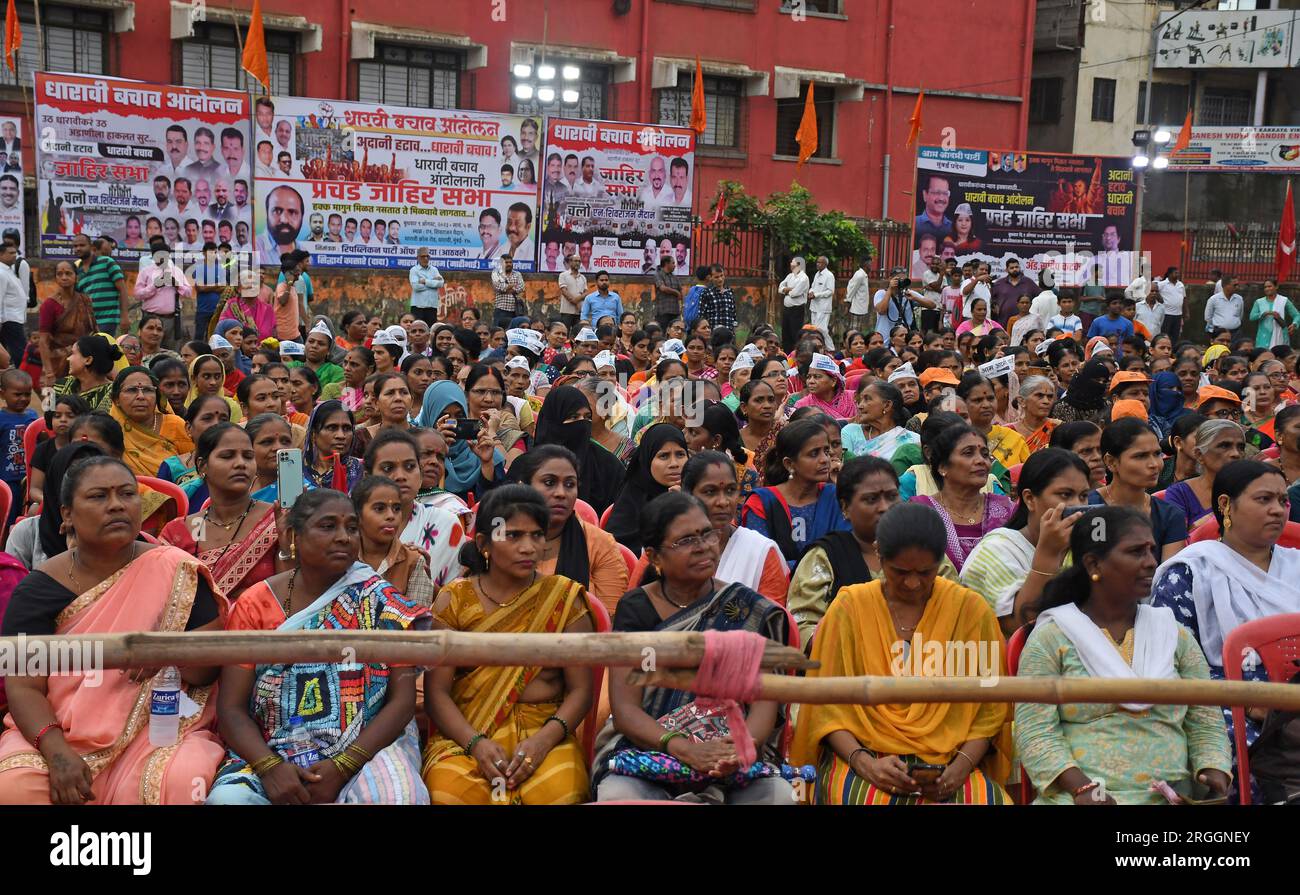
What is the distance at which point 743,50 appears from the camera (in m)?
24.1

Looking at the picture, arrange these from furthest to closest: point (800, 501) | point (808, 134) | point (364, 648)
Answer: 1. point (808, 134)
2. point (800, 501)
3. point (364, 648)

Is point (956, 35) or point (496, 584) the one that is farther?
point (956, 35)

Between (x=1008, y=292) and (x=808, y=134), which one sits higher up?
(x=808, y=134)

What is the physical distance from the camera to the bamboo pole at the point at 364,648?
130 inches

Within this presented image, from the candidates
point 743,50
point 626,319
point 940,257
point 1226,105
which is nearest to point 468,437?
point 626,319

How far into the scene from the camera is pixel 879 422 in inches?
299

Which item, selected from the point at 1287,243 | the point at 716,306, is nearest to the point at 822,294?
the point at 716,306

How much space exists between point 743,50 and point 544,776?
21.6 meters

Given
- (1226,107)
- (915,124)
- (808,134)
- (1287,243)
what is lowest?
(1287,243)

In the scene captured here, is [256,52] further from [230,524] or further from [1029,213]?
[230,524]

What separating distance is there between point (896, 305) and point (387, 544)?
54.1 feet

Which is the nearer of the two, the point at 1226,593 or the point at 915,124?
the point at 1226,593

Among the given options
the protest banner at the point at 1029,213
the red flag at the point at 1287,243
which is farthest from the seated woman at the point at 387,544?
the red flag at the point at 1287,243

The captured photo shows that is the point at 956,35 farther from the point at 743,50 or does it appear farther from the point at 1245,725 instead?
the point at 1245,725
